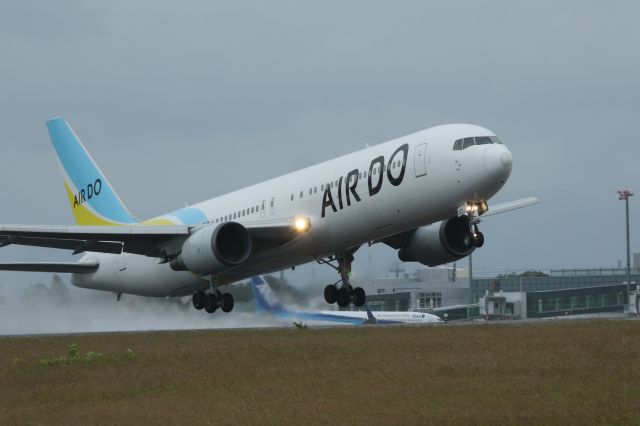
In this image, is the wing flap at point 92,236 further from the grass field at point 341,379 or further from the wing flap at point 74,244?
the grass field at point 341,379

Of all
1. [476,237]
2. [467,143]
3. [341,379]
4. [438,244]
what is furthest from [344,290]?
[341,379]

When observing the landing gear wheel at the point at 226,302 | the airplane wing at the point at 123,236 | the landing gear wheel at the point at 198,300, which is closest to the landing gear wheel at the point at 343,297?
the landing gear wheel at the point at 226,302

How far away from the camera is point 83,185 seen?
169 ft

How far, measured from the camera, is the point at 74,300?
161 feet

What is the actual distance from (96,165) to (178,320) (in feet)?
30.6

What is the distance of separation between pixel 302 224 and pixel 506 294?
192ft

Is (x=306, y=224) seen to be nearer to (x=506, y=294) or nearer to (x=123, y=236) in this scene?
(x=123, y=236)

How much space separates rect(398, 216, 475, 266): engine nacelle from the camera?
4253 centimetres

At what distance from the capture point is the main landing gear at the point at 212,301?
142ft

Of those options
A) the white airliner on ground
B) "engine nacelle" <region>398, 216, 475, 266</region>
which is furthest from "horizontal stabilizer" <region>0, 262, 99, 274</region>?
"engine nacelle" <region>398, 216, 475, 266</region>

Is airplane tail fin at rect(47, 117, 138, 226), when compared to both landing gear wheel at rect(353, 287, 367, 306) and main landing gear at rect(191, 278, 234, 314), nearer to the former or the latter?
main landing gear at rect(191, 278, 234, 314)

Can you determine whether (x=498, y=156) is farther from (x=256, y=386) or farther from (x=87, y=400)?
(x=87, y=400)

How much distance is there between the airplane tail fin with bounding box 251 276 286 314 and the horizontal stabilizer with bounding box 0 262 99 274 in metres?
6.85

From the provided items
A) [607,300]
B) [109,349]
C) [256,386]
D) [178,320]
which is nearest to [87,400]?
[256,386]
